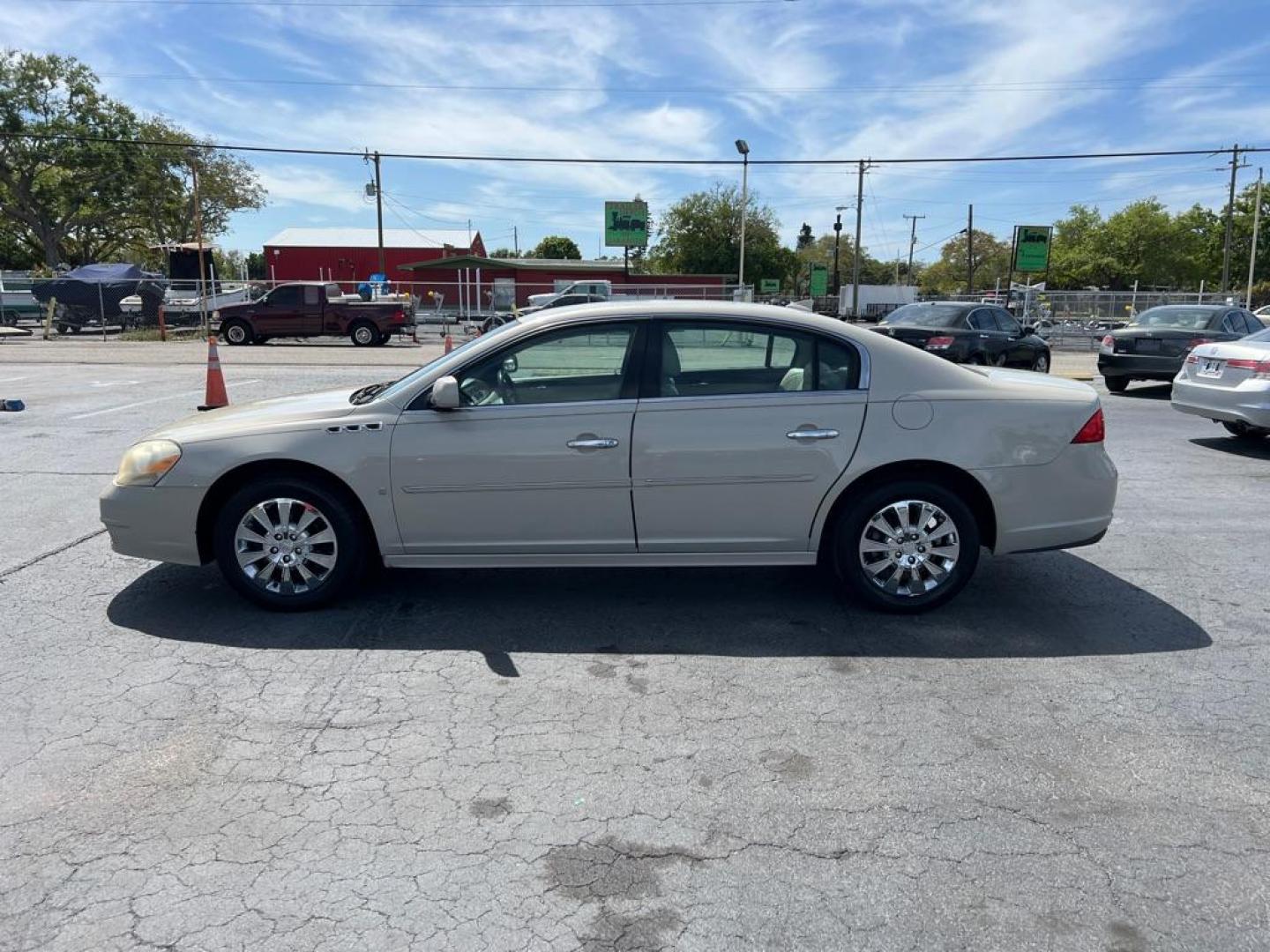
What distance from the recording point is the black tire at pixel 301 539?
4547 mm

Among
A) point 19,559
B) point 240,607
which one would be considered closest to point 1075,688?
point 240,607

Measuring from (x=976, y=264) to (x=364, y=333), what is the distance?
297ft

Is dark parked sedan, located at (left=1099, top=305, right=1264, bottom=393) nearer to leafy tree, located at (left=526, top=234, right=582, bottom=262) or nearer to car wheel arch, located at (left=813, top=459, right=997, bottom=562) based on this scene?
car wheel arch, located at (left=813, top=459, right=997, bottom=562)

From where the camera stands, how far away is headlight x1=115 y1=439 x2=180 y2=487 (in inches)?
180

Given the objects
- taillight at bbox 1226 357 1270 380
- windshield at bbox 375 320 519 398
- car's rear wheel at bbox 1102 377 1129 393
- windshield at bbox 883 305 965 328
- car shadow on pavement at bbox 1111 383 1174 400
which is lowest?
car shadow on pavement at bbox 1111 383 1174 400

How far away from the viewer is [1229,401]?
9.23 m

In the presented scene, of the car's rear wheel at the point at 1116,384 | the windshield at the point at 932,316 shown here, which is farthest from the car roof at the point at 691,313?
the car's rear wheel at the point at 1116,384

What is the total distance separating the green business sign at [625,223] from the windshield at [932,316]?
1676 inches

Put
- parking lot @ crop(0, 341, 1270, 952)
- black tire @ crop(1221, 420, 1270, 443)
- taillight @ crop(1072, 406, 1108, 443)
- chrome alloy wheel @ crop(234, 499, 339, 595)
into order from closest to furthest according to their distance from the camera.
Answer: parking lot @ crop(0, 341, 1270, 952) → chrome alloy wheel @ crop(234, 499, 339, 595) → taillight @ crop(1072, 406, 1108, 443) → black tire @ crop(1221, 420, 1270, 443)

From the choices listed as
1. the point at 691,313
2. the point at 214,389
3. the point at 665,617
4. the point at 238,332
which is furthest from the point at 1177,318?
the point at 238,332

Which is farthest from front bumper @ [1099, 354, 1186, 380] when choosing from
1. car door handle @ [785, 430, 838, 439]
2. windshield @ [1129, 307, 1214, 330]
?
car door handle @ [785, 430, 838, 439]

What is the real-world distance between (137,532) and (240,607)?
2.03ft

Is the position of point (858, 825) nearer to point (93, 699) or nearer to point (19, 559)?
point (93, 699)

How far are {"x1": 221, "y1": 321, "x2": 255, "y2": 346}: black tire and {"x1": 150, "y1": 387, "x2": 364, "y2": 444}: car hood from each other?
24.4 m
